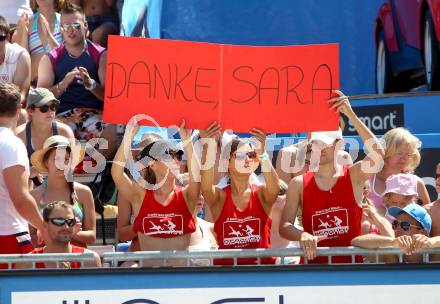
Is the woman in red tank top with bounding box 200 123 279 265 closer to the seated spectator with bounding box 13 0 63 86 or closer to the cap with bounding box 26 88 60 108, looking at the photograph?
the cap with bounding box 26 88 60 108

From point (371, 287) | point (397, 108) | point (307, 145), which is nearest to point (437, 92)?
point (397, 108)

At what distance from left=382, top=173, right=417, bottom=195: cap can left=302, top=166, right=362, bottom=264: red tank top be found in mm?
390

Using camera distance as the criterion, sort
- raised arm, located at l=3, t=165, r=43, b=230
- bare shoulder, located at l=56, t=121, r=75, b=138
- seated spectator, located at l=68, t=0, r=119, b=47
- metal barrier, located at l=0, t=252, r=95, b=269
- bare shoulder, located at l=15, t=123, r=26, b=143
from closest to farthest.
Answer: metal barrier, located at l=0, t=252, r=95, b=269 → raised arm, located at l=3, t=165, r=43, b=230 → bare shoulder, located at l=56, t=121, r=75, b=138 → bare shoulder, located at l=15, t=123, r=26, b=143 → seated spectator, located at l=68, t=0, r=119, b=47

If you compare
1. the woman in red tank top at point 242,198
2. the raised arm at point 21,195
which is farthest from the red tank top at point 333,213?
the raised arm at point 21,195

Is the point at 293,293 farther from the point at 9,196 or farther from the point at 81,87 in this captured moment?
the point at 81,87

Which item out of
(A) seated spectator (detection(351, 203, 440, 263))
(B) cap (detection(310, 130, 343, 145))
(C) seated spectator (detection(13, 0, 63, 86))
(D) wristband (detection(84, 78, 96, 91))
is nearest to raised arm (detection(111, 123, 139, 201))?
(B) cap (detection(310, 130, 343, 145))

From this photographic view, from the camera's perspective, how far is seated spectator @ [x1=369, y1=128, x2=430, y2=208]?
755 centimetres

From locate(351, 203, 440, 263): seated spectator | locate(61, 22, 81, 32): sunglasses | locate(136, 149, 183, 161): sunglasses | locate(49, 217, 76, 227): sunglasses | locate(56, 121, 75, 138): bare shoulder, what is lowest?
locate(351, 203, 440, 263): seated spectator

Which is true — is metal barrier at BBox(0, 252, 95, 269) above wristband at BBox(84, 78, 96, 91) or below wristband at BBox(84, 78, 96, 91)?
below

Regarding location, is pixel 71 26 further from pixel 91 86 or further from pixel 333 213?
pixel 333 213

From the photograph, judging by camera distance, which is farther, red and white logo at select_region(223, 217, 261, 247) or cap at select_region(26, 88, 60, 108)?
cap at select_region(26, 88, 60, 108)

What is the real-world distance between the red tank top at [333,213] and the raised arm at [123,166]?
1.09 meters

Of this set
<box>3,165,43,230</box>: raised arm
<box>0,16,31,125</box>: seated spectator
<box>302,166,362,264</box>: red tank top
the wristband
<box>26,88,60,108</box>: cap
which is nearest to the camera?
<box>3,165,43,230</box>: raised arm

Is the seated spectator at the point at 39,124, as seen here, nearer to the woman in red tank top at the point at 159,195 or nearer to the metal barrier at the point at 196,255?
the woman in red tank top at the point at 159,195
